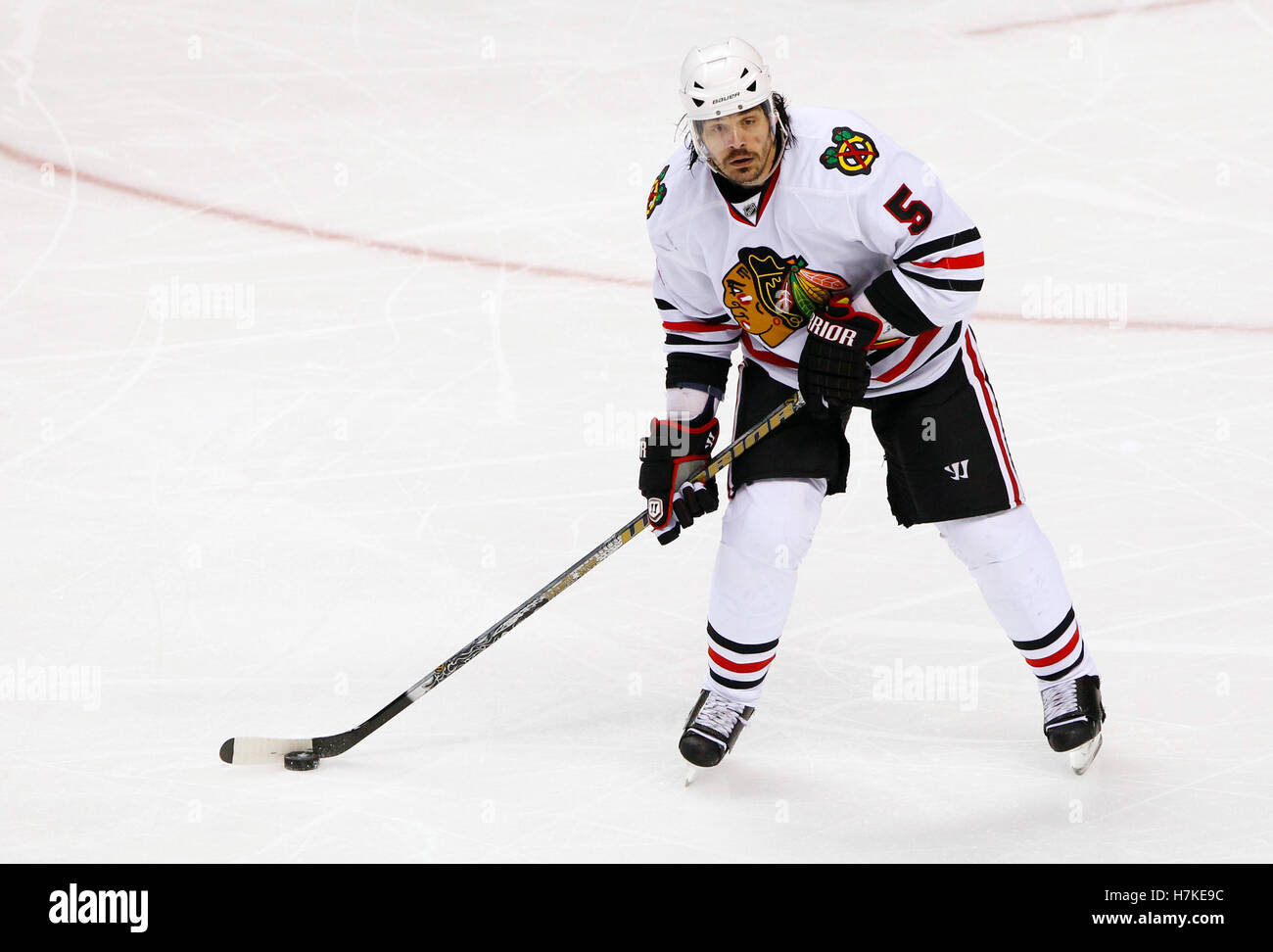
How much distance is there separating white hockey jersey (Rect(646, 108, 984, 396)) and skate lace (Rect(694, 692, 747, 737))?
55cm

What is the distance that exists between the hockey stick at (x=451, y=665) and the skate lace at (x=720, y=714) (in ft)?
1.03

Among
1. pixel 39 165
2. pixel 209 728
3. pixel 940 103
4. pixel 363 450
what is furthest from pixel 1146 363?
pixel 39 165

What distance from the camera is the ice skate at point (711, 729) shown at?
243 cm

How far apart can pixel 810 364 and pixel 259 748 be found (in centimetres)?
112

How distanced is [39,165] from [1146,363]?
3.70m

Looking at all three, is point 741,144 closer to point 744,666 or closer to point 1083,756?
point 744,666

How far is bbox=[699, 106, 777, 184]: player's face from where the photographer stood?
2256 millimetres

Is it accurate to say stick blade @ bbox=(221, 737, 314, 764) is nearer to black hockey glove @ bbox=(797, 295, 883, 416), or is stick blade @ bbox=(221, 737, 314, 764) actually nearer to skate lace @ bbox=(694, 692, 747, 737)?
skate lace @ bbox=(694, 692, 747, 737)

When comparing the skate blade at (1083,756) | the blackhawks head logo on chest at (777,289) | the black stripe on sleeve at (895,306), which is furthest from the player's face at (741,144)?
the skate blade at (1083,756)

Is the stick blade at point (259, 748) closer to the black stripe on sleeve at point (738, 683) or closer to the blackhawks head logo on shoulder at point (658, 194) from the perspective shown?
the black stripe on sleeve at point (738, 683)

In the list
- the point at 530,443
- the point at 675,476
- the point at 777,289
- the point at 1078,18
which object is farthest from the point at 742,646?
the point at 1078,18

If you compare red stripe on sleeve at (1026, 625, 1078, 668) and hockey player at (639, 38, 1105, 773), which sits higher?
hockey player at (639, 38, 1105, 773)

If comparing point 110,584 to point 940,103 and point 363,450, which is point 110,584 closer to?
point 363,450

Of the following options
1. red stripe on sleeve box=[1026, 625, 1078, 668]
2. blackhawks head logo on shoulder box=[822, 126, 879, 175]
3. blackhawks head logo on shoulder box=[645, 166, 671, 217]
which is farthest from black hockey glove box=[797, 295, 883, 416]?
red stripe on sleeve box=[1026, 625, 1078, 668]
